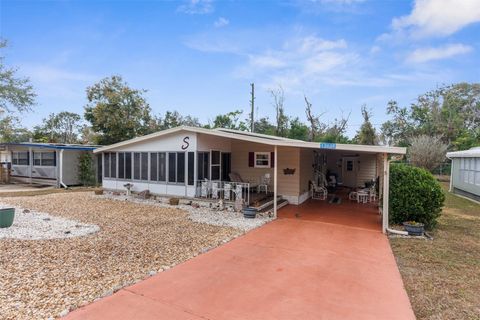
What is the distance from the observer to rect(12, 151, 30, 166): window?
18303mm

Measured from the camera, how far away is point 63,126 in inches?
1544

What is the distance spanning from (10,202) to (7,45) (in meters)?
15.0

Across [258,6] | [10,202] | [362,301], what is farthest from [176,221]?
[258,6]

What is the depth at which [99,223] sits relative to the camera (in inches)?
320

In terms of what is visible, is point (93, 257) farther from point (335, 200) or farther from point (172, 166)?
point (335, 200)

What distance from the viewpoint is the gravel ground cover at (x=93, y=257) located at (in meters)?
3.83

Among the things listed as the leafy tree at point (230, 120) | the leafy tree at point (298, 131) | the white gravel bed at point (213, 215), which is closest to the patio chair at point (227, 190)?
the white gravel bed at point (213, 215)

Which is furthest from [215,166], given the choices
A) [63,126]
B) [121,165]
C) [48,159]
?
[63,126]

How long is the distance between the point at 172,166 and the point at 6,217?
18.1ft

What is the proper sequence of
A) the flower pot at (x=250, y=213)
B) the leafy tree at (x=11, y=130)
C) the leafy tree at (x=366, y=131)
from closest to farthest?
the flower pot at (x=250, y=213)
the leafy tree at (x=11, y=130)
the leafy tree at (x=366, y=131)

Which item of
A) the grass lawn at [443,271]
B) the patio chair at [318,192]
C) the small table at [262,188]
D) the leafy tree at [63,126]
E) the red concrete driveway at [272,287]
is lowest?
the grass lawn at [443,271]

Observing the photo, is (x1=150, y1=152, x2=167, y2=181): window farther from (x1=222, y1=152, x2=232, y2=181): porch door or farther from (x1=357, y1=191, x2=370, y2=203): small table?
(x1=357, y1=191, x2=370, y2=203): small table

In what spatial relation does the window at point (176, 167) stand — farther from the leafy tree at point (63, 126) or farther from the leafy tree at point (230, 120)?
the leafy tree at point (63, 126)

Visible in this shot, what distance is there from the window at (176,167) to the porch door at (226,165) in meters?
1.95
